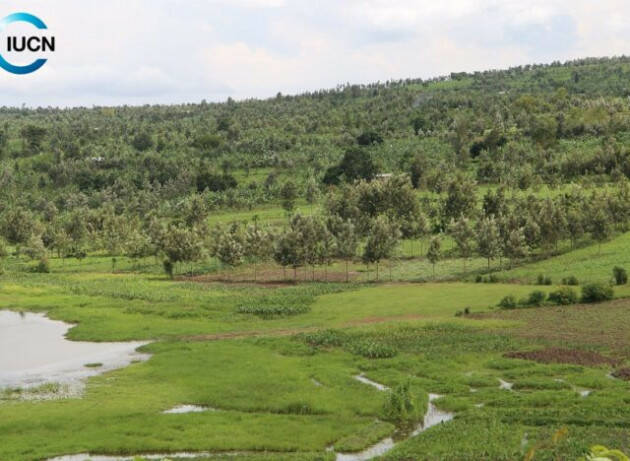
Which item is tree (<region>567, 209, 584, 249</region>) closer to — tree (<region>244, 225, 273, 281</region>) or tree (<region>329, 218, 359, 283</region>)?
tree (<region>329, 218, 359, 283</region>)

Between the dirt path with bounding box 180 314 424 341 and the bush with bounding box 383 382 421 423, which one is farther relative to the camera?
the dirt path with bounding box 180 314 424 341

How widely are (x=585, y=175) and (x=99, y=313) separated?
127572 millimetres

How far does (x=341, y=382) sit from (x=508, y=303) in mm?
34596

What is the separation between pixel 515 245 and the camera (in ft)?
355

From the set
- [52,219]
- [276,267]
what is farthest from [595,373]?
[52,219]

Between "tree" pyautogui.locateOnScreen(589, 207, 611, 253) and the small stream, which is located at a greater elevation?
"tree" pyautogui.locateOnScreen(589, 207, 611, 253)

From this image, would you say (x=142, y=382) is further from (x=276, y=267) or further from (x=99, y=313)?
(x=276, y=267)

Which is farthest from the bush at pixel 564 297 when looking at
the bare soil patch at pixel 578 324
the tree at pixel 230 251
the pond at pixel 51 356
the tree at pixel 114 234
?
the tree at pixel 114 234

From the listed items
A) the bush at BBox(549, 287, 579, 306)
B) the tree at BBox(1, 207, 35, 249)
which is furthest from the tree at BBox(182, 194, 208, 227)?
the bush at BBox(549, 287, 579, 306)

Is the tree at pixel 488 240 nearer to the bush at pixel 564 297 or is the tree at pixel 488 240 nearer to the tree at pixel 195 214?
the bush at pixel 564 297

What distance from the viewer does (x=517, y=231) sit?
10875 cm

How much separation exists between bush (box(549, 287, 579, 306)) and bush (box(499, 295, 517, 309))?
16.1 feet

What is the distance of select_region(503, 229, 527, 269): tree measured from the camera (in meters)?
108

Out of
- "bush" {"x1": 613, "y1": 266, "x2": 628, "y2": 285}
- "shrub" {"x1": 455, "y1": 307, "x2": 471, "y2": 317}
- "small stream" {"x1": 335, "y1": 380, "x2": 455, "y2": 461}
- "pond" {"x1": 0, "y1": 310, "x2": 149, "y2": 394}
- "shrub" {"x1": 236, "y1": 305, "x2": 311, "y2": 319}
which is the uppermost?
"bush" {"x1": 613, "y1": 266, "x2": 628, "y2": 285}
